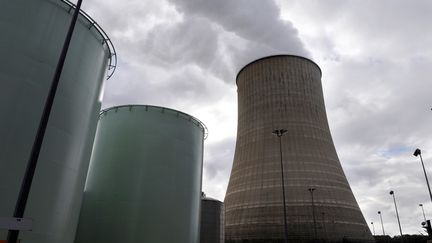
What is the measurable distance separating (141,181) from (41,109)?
7.00 m

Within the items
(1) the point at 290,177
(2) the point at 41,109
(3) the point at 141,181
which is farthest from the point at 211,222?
(2) the point at 41,109

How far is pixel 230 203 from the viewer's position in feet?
98.5

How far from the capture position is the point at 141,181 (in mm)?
15656

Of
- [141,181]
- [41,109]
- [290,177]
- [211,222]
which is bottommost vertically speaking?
[211,222]

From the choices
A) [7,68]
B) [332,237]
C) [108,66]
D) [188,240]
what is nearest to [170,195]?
[188,240]

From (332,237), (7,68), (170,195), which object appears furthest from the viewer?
(332,237)

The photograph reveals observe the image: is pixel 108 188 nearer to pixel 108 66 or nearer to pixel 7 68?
pixel 108 66

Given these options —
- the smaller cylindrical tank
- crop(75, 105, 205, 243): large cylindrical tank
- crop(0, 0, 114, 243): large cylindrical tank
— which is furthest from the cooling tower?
crop(0, 0, 114, 243): large cylindrical tank

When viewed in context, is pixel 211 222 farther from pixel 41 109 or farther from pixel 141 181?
pixel 41 109

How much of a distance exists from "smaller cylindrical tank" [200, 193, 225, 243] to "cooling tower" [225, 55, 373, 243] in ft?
11.4

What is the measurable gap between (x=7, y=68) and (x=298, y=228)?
25.2 m

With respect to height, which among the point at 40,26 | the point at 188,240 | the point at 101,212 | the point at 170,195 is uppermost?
the point at 40,26

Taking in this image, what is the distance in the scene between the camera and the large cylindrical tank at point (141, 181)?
15000 mm

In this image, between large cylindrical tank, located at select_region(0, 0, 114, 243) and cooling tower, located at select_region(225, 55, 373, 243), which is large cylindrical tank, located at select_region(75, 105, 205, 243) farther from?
cooling tower, located at select_region(225, 55, 373, 243)
